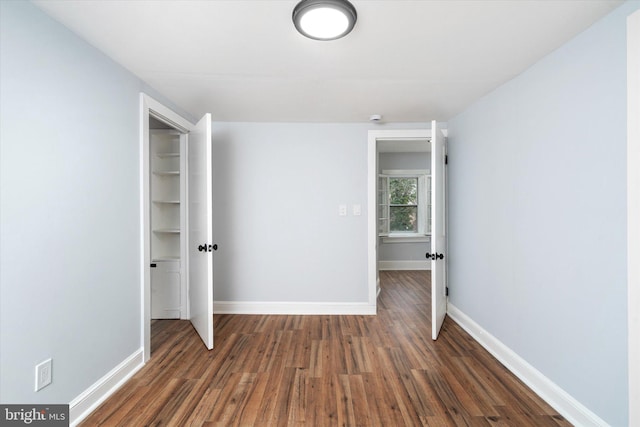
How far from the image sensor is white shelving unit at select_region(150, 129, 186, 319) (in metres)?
3.36

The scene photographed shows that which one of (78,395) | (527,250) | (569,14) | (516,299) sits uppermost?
(569,14)

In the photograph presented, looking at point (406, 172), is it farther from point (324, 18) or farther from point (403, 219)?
point (324, 18)

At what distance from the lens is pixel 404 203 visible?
20.7ft

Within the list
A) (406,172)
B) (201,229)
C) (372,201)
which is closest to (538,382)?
(372,201)

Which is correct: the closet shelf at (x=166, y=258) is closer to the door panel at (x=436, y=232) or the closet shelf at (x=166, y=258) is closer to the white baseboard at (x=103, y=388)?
the white baseboard at (x=103, y=388)

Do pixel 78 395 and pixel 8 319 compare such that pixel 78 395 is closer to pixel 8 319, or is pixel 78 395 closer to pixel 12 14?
pixel 8 319

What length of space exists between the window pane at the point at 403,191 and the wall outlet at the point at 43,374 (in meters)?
5.65

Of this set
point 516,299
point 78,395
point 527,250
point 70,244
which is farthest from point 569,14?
point 78,395

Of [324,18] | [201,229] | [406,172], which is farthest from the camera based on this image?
[406,172]

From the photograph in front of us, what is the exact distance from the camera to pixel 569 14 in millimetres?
1561

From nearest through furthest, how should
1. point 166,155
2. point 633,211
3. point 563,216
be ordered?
point 633,211 < point 563,216 < point 166,155

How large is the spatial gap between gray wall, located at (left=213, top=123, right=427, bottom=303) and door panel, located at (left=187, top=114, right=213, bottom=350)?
43 cm

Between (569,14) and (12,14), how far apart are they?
2.72 meters

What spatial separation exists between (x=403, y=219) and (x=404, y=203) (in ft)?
1.10
